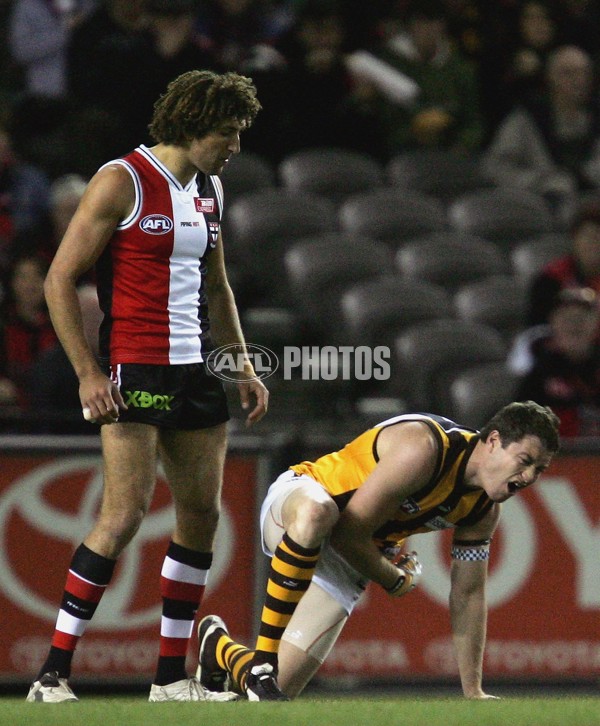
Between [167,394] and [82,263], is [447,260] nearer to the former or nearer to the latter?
[167,394]

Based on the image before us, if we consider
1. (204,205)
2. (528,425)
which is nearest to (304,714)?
(528,425)

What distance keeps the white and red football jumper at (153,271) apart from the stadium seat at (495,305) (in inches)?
→ 177

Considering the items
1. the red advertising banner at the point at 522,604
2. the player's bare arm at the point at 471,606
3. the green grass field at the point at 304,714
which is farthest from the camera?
the red advertising banner at the point at 522,604

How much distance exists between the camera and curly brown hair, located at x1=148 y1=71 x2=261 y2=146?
4.93m

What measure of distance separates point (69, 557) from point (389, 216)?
12.0 ft

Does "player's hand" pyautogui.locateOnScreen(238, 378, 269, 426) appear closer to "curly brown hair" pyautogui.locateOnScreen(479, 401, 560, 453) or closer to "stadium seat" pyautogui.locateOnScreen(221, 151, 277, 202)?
"curly brown hair" pyautogui.locateOnScreen(479, 401, 560, 453)

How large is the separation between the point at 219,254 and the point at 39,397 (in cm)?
241

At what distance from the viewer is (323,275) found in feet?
29.8

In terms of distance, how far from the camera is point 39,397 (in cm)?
743

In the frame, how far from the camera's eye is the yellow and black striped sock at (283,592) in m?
4.98

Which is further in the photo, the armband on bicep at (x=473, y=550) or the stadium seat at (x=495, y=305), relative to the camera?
the stadium seat at (x=495, y=305)

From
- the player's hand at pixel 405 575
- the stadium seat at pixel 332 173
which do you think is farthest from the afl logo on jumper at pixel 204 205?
the stadium seat at pixel 332 173

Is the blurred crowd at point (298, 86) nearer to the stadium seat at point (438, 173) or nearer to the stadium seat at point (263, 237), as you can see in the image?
the stadium seat at point (438, 173)

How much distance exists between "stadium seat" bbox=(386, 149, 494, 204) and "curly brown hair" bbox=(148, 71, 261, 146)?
5.58 m
